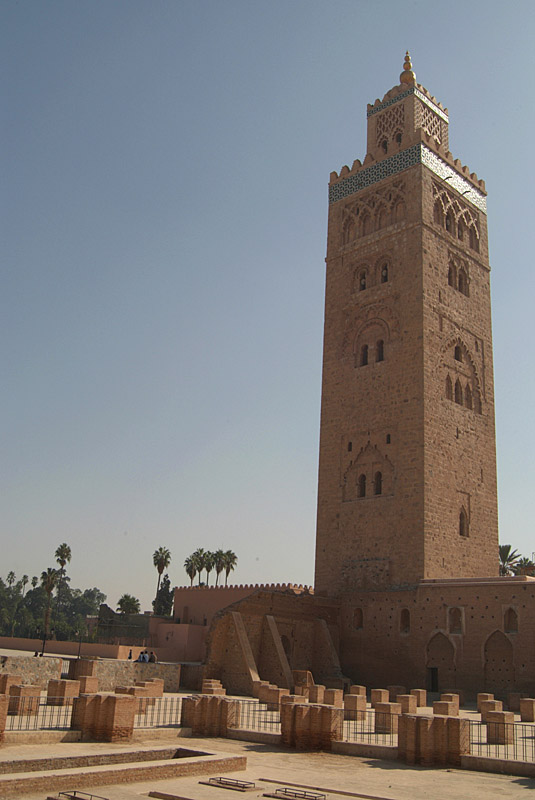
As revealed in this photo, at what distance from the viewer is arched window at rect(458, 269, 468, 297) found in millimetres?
27781

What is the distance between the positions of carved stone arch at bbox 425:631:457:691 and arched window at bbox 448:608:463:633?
324 mm

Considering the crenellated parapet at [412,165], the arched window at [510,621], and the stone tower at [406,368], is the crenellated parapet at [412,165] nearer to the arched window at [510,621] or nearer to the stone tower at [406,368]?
the stone tower at [406,368]

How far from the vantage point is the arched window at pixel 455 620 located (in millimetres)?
21047

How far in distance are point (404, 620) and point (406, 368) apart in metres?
8.18

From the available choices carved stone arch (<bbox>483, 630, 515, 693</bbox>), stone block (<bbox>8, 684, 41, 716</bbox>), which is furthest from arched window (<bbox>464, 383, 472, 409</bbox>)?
stone block (<bbox>8, 684, 41, 716</bbox>)

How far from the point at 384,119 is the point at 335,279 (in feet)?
22.6

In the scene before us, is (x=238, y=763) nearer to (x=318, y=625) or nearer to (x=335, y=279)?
(x=318, y=625)

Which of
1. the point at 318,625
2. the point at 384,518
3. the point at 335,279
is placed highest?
the point at 335,279

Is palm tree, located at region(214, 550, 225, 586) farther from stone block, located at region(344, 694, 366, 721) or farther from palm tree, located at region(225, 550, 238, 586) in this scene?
stone block, located at region(344, 694, 366, 721)

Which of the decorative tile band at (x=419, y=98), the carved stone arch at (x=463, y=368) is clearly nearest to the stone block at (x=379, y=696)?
the carved stone arch at (x=463, y=368)

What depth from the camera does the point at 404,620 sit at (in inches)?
884

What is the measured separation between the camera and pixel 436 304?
26.0 metres

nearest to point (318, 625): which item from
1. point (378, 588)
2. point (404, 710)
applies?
point (378, 588)

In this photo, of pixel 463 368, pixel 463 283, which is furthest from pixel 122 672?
pixel 463 283
